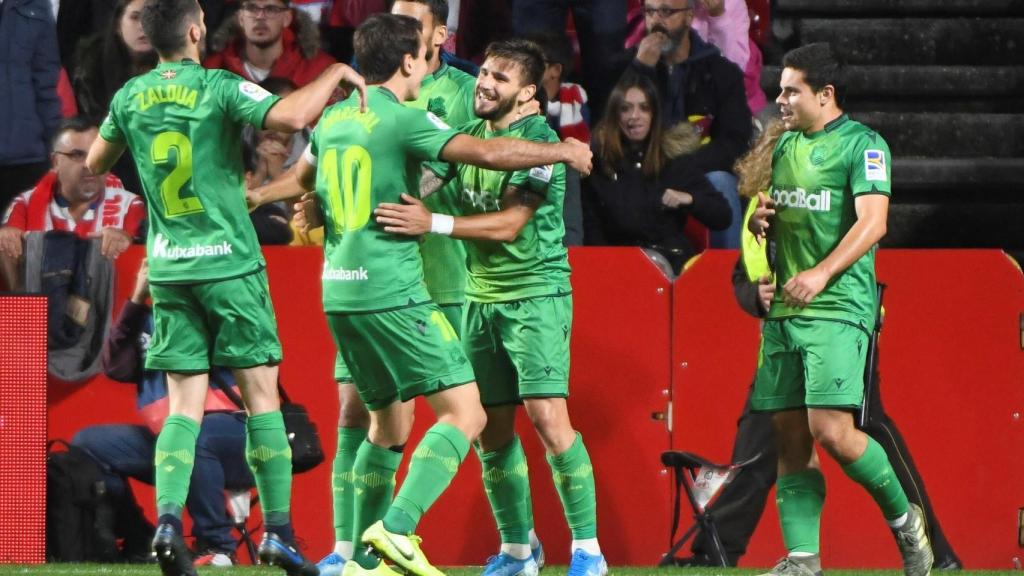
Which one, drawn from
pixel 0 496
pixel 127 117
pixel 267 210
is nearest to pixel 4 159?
pixel 267 210

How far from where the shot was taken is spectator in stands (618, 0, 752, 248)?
10.1 m

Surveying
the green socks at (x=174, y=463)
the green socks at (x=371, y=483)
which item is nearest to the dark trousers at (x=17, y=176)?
the green socks at (x=174, y=463)

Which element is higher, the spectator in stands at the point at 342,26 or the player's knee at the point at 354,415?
the spectator in stands at the point at 342,26

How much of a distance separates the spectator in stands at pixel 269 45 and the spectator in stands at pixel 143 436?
2.08 metres

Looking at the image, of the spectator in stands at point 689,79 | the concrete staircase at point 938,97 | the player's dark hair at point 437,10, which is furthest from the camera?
the concrete staircase at point 938,97

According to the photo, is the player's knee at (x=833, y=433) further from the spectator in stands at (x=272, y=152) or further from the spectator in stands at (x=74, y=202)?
the spectator in stands at (x=74, y=202)

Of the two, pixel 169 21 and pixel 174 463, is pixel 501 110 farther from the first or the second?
pixel 174 463

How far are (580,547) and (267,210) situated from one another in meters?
2.78

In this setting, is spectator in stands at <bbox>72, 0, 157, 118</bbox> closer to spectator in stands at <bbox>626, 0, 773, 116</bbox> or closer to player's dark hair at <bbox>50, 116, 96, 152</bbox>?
player's dark hair at <bbox>50, 116, 96, 152</bbox>

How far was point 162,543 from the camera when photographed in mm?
6395

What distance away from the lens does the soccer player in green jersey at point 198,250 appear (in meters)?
6.74

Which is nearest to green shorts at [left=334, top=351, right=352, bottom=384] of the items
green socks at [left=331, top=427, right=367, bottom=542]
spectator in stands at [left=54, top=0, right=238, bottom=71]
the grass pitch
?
green socks at [left=331, top=427, right=367, bottom=542]

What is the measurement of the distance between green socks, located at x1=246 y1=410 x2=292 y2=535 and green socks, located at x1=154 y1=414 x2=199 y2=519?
238 millimetres

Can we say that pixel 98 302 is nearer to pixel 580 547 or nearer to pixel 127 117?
pixel 127 117
